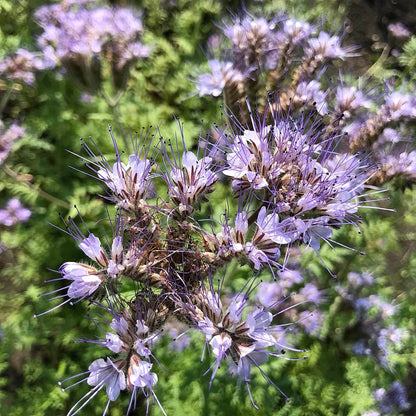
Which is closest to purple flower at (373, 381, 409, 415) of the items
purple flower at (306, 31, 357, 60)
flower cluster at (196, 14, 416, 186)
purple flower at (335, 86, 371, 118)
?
flower cluster at (196, 14, 416, 186)

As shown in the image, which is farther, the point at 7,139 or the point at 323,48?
the point at 7,139

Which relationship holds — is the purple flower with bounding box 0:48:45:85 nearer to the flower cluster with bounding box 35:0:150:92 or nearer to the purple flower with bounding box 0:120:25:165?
the flower cluster with bounding box 35:0:150:92

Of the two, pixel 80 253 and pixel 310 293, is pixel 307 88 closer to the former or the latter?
pixel 310 293

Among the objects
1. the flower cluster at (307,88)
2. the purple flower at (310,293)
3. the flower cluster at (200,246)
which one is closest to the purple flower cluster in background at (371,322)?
the purple flower at (310,293)

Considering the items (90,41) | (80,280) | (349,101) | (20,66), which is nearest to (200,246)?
(80,280)

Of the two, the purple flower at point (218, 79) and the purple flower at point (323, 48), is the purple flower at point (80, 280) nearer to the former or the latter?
the purple flower at point (218, 79)

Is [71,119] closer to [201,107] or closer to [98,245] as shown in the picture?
[201,107]

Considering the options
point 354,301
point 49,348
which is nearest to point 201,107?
point 354,301
